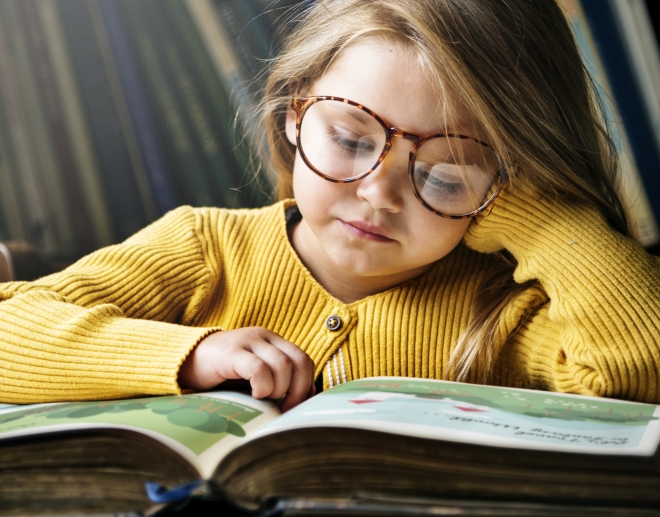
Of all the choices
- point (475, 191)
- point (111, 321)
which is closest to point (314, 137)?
point (475, 191)

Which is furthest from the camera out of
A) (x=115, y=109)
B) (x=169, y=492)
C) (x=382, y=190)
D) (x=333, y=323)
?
(x=115, y=109)

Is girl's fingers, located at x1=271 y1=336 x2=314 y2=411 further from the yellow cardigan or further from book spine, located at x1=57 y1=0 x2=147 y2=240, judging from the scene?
book spine, located at x1=57 y1=0 x2=147 y2=240

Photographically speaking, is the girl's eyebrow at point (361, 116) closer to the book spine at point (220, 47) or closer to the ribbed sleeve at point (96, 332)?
the ribbed sleeve at point (96, 332)

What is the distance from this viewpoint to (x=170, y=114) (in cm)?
121

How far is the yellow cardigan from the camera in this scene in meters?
0.65

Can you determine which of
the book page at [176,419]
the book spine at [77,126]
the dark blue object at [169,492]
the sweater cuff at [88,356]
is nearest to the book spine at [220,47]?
the book spine at [77,126]

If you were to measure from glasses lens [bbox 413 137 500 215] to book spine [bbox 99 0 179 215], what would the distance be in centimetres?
65

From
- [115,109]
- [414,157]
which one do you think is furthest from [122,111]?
[414,157]

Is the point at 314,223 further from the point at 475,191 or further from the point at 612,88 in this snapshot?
the point at 612,88

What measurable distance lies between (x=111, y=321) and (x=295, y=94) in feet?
1.24

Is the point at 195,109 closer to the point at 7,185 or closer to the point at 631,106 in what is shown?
the point at 7,185

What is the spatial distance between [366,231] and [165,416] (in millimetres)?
314

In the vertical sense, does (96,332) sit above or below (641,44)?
below

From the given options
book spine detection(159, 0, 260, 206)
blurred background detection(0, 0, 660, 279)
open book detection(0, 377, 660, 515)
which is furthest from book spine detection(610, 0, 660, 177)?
open book detection(0, 377, 660, 515)
